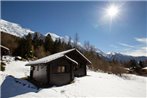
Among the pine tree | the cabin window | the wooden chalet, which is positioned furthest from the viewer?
the pine tree

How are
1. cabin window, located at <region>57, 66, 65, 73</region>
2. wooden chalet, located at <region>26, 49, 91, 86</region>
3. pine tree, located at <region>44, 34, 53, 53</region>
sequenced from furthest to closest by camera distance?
pine tree, located at <region>44, 34, 53, 53</region> < cabin window, located at <region>57, 66, 65, 73</region> < wooden chalet, located at <region>26, 49, 91, 86</region>

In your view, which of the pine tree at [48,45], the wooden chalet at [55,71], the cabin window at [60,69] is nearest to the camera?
the wooden chalet at [55,71]

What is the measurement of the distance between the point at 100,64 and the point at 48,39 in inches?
1020

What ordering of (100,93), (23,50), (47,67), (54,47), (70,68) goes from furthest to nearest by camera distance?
(54,47) → (23,50) → (70,68) → (47,67) → (100,93)

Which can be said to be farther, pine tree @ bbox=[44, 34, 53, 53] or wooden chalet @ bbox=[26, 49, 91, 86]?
pine tree @ bbox=[44, 34, 53, 53]

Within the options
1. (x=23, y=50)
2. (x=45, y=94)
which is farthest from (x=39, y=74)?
(x=23, y=50)

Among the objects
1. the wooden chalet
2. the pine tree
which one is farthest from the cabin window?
the pine tree

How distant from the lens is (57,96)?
61.3 ft

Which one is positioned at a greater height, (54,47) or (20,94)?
(54,47)

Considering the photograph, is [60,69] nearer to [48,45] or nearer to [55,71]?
[55,71]

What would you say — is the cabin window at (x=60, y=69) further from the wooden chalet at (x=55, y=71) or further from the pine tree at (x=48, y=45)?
the pine tree at (x=48, y=45)

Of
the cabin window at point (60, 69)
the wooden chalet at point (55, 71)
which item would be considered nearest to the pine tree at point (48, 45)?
the wooden chalet at point (55, 71)

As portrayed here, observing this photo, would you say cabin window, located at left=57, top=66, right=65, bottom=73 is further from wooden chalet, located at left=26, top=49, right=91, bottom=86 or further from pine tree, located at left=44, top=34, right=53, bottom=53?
pine tree, located at left=44, top=34, right=53, bottom=53

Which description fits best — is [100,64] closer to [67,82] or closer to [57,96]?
[67,82]
